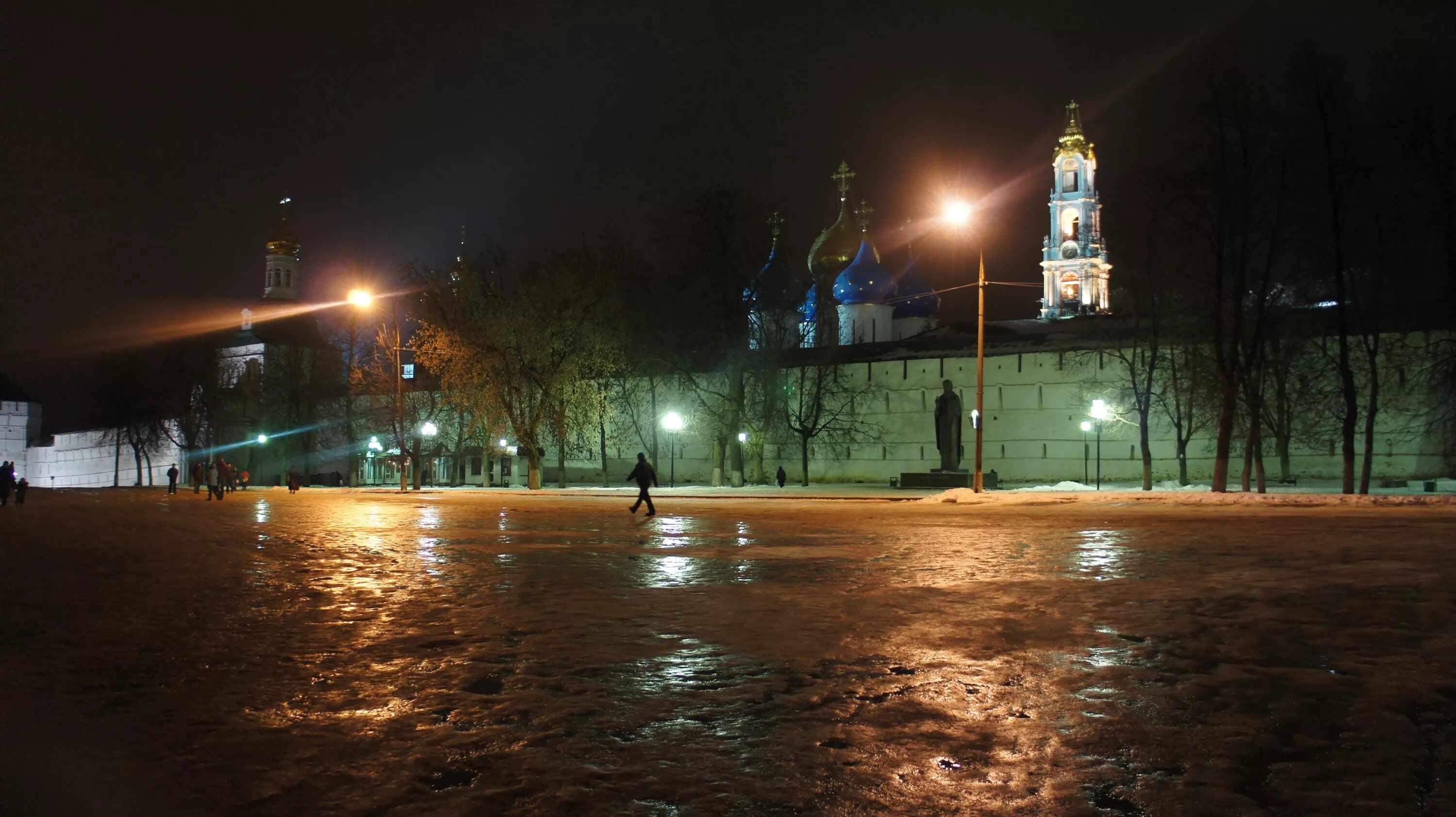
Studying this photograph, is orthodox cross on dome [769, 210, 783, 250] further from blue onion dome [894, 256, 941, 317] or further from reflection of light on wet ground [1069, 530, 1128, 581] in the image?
reflection of light on wet ground [1069, 530, 1128, 581]

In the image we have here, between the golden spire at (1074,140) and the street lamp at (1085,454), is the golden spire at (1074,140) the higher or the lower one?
the higher one

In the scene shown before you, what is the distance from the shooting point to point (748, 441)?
4434cm

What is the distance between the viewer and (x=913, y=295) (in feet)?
239

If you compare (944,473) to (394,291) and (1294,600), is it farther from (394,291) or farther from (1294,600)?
(1294,600)

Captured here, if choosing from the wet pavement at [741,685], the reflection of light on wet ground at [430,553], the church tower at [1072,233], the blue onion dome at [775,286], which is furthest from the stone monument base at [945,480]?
the church tower at [1072,233]

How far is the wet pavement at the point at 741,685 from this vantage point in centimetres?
420

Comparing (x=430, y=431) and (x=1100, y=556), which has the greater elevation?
(x=430, y=431)

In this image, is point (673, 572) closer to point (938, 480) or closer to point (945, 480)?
point (945, 480)

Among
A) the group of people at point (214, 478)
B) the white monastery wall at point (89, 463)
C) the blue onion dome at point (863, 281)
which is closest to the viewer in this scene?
the group of people at point (214, 478)

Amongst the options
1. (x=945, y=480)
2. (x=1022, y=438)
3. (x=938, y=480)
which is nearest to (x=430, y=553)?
(x=945, y=480)

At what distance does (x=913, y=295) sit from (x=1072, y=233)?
15.7 meters

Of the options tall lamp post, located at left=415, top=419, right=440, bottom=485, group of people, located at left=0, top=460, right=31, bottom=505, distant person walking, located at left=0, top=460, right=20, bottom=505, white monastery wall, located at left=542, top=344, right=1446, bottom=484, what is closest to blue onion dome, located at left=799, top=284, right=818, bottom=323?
white monastery wall, located at left=542, top=344, right=1446, bottom=484

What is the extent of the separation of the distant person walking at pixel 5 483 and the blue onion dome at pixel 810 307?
29.0 metres

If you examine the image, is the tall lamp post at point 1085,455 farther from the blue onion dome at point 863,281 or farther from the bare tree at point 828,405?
the blue onion dome at point 863,281
